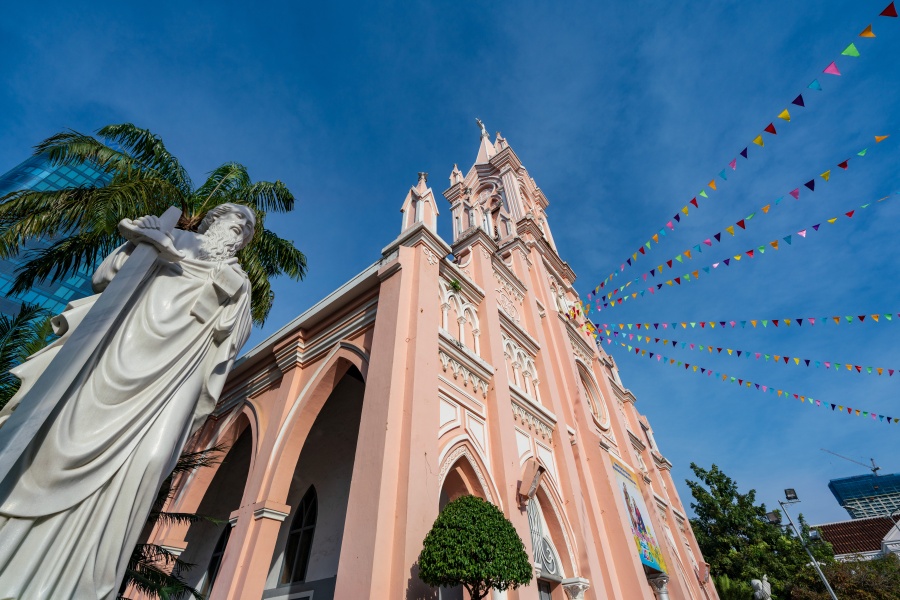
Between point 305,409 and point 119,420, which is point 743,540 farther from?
point 119,420

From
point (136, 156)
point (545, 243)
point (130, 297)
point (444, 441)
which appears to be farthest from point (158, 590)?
point (545, 243)

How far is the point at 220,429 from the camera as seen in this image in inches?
371

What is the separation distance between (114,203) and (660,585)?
14225mm

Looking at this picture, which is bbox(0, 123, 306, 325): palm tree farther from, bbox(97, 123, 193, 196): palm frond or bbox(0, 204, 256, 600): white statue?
bbox(0, 204, 256, 600): white statue

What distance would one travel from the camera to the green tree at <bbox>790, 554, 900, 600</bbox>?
1738cm

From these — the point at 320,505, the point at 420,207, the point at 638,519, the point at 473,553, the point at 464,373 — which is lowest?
the point at 473,553

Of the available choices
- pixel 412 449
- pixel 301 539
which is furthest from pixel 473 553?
pixel 301 539

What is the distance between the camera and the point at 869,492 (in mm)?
107562

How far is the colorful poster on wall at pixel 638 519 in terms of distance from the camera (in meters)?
A: 10.1

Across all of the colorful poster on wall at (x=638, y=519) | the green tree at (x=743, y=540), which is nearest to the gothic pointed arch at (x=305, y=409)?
the colorful poster on wall at (x=638, y=519)

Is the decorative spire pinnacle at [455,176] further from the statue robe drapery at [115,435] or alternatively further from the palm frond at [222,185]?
the statue robe drapery at [115,435]

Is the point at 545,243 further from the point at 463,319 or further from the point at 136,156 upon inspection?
the point at 136,156

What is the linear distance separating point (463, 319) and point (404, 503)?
4.45 m

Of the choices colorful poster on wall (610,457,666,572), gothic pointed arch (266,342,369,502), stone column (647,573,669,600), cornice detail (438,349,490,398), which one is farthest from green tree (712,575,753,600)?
gothic pointed arch (266,342,369,502)
